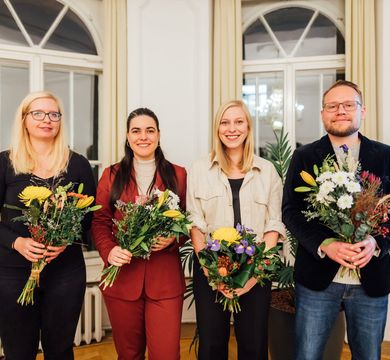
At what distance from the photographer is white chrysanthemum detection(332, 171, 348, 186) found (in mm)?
1634

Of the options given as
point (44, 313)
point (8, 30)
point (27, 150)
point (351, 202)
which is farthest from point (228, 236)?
point (8, 30)

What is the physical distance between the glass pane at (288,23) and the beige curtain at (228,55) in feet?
1.51

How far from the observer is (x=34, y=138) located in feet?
6.75

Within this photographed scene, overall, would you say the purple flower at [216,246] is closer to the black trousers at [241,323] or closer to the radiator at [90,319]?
the black trousers at [241,323]

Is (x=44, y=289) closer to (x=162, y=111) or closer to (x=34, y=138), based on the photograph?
(x=34, y=138)

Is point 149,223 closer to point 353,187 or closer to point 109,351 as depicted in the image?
point 353,187

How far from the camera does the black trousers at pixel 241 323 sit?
1.96 m

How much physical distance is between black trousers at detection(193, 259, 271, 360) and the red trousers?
0.58 feet

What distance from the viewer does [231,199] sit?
6.66 feet

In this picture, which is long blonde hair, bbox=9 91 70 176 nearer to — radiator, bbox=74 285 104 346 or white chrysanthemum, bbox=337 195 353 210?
white chrysanthemum, bbox=337 195 353 210

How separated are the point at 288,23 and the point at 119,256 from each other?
303cm

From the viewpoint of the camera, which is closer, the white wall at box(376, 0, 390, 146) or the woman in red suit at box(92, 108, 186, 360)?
the woman in red suit at box(92, 108, 186, 360)

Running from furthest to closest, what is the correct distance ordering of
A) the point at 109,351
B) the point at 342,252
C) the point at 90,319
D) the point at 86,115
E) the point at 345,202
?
the point at 86,115
the point at 90,319
the point at 109,351
the point at 342,252
the point at 345,202

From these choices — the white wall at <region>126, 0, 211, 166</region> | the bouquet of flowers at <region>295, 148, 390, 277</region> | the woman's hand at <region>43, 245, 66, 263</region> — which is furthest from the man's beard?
the white wall at <region>126, 0, 211, 166</region>
